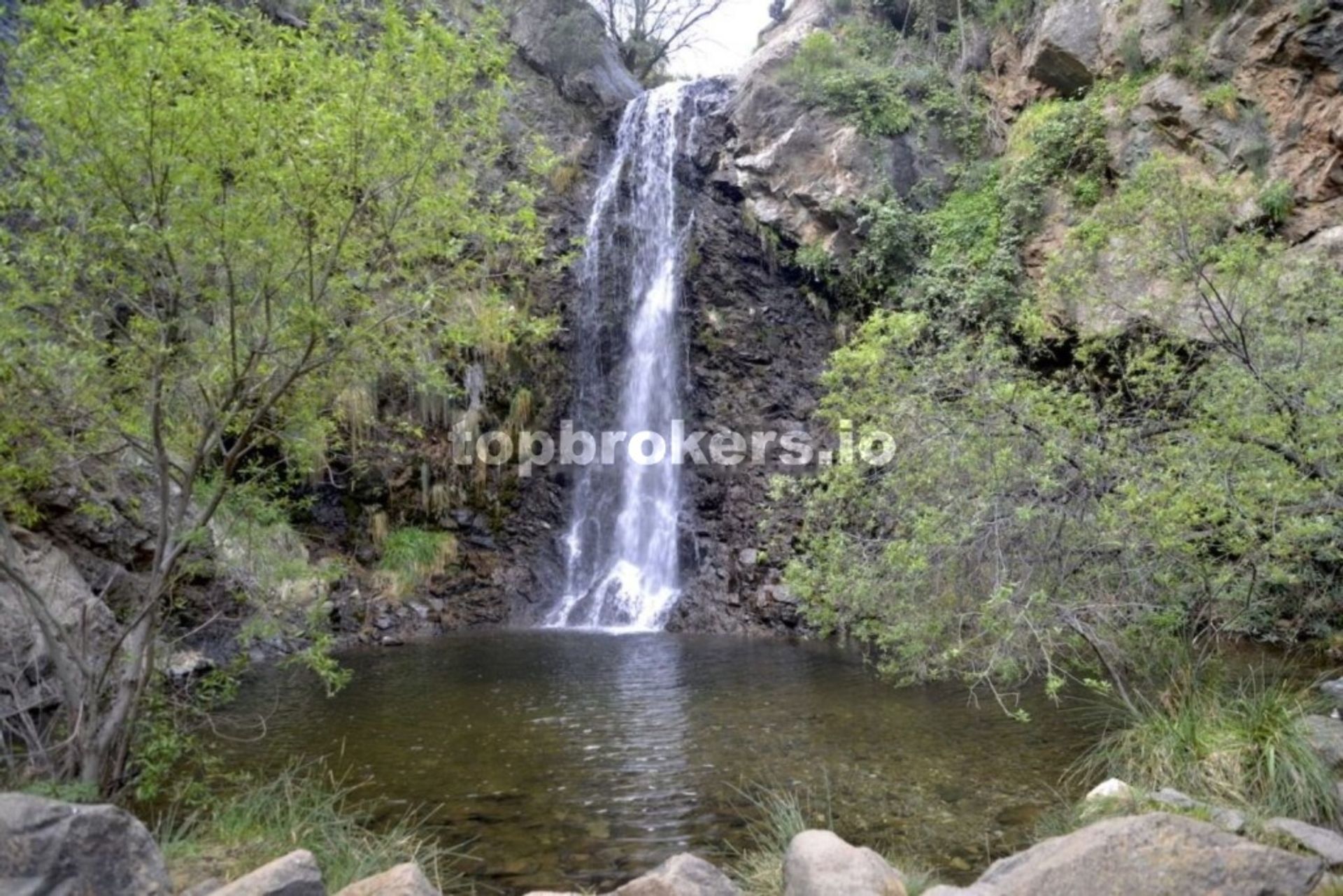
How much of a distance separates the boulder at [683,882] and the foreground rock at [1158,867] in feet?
3.34

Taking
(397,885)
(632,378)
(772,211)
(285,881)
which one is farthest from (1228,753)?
(772,211)

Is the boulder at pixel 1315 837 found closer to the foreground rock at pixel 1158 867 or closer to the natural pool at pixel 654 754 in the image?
the foreground rock at pixel 1158 867

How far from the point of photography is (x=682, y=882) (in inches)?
166

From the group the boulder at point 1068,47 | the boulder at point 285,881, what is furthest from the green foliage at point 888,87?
the boulder at point 285,881

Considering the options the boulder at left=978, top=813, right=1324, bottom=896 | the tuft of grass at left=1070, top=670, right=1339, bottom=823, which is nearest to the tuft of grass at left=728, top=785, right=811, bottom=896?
the boulder at left=978, top=813, right=1324, bottom=896

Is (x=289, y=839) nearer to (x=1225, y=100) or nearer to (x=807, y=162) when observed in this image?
(x=1225, y=100)

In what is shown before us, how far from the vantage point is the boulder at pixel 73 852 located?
3850mm

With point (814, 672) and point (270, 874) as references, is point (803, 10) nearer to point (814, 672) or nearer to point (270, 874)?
point (814, 672)

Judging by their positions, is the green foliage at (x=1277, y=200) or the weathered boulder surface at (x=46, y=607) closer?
the weathered boulder surface at (x=46, y=607)

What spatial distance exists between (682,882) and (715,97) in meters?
22.4

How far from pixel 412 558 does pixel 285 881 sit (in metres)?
14.8

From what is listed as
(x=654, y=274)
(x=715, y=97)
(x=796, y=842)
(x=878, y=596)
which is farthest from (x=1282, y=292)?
(x=715, y=97)

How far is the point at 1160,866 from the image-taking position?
3.90 meters

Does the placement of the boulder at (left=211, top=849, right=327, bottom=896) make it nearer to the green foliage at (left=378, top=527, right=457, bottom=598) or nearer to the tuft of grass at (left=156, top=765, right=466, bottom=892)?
the tuft of grass at (left=156, top=765, right=466, bottom=892)
